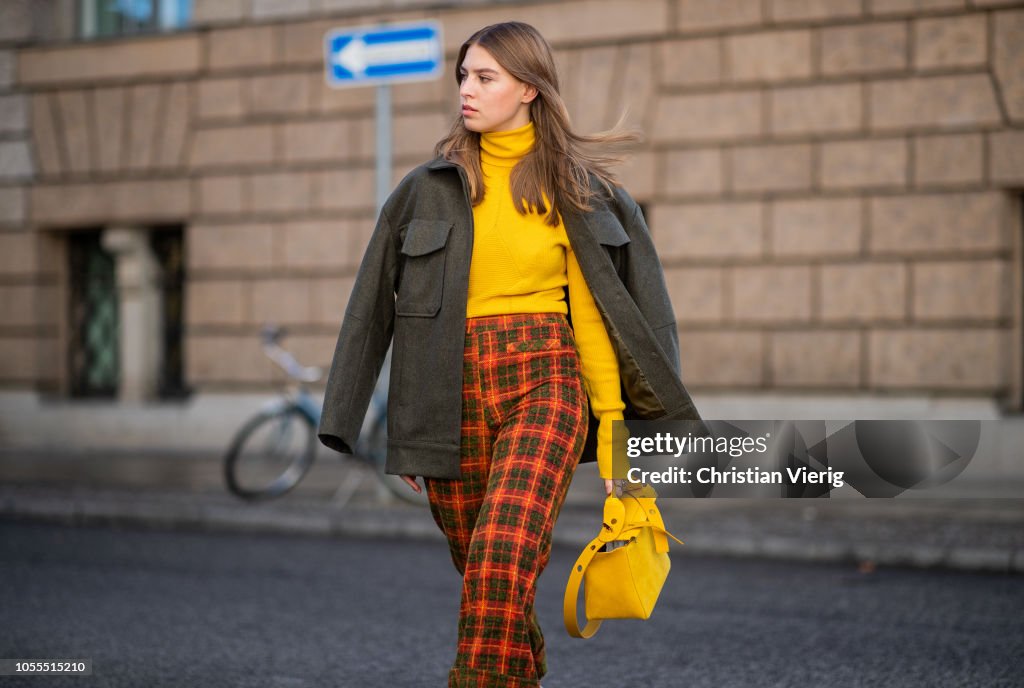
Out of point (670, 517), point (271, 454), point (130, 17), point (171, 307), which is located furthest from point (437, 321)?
point (130, 17)

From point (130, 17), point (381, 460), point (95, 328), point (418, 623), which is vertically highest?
point (130, 17)

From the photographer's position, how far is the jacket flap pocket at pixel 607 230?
3.11 m

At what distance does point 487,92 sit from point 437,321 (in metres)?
0.57

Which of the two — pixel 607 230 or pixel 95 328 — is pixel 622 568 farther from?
pixel 95 328

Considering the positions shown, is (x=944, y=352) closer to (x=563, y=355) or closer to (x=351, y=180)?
(x=351, y=180)

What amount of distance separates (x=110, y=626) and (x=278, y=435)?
4325 millimetres

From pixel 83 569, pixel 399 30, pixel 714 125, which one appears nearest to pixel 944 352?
pixel 714 125

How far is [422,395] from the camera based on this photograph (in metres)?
3.09

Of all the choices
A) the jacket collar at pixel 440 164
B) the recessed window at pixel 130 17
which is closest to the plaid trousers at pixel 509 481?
the jacket collar at pixel 440 164

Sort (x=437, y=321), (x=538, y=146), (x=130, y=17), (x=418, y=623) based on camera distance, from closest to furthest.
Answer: (x=437, y=321) → (x=538, y=146) → (x=418, y=623) → (x=130, y=17)

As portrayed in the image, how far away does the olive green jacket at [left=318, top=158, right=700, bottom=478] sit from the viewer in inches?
121

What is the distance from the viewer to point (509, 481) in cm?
293

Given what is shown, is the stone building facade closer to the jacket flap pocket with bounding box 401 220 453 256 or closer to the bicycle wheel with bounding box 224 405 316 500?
the bicycle wheel with bounding box 224 405 316 500

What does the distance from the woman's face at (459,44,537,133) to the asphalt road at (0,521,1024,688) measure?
6.81 ft
